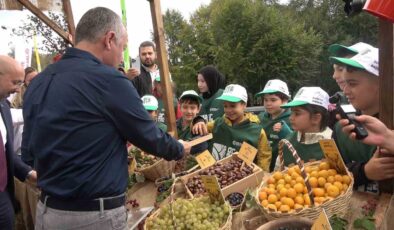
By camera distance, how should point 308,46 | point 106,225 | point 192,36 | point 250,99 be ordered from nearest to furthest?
point 106,225
point 250,99
point 308,46
point 192,36

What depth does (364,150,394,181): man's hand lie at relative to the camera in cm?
181

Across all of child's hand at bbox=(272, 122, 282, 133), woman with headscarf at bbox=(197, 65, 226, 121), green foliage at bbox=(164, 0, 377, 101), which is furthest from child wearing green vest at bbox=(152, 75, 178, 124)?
green foliage at bbox=(164, 0, 377, 101)

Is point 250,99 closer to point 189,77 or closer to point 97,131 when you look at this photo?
point 189,77

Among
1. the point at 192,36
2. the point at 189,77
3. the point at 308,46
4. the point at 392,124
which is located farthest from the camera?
the point at 192,36

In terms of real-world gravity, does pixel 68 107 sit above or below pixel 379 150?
above

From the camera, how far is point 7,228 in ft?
9.26

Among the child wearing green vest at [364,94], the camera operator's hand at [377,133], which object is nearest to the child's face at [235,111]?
the child wearing green vest at [364,94]

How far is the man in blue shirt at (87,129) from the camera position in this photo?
1874 mm

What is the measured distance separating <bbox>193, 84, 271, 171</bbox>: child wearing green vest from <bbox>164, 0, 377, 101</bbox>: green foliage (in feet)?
63.5

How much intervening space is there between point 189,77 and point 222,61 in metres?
4.96

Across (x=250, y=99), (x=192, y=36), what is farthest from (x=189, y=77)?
(x=250, y=99)

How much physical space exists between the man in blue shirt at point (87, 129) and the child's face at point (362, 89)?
106cm

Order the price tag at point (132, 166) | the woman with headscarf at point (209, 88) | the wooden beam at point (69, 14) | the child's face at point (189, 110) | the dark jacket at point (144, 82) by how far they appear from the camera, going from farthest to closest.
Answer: the dark jacket at point (144, 82)
the woman with headscarf at point (209, 88)
the wooden beam at point (69, 14)
the child's face at point (189, 110)
the price tag at point (132, 166)

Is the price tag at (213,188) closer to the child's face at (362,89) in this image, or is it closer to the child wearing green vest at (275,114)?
the child's face at (362,89)
